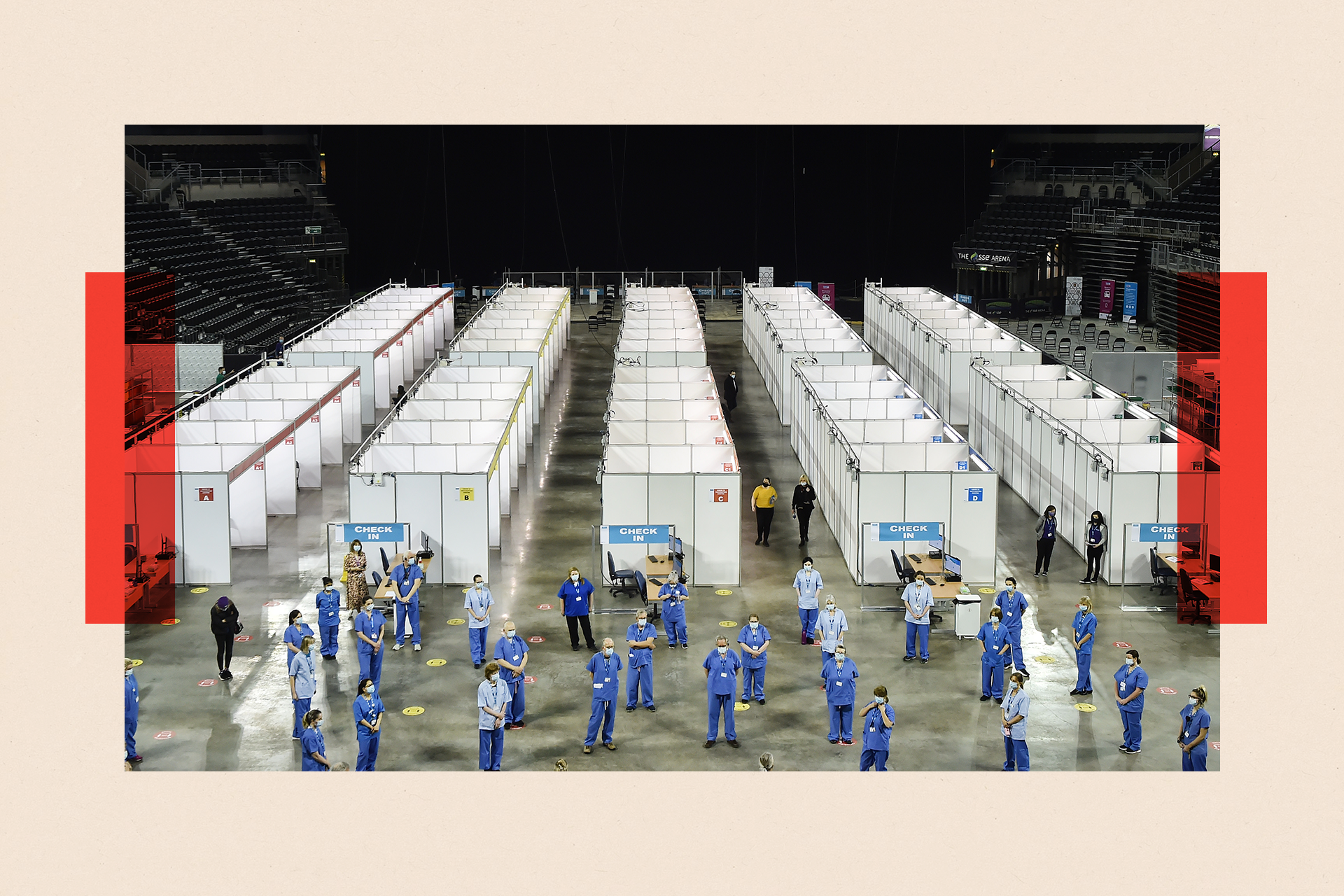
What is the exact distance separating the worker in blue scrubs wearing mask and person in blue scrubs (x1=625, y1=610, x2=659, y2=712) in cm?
199

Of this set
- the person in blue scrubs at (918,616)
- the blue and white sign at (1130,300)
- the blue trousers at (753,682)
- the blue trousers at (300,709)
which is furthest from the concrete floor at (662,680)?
the blue and white sign at (1130,300)

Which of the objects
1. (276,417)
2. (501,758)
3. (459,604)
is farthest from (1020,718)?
(276,417)

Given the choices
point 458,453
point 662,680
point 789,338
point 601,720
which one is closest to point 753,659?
point 662,680

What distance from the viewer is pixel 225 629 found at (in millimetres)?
15570

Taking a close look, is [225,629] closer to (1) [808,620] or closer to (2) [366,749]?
(2) [366,749]

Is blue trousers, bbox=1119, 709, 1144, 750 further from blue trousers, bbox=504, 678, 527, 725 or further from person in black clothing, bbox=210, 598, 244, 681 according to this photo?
person in black clothing, bbox=210, 598, 244, 681

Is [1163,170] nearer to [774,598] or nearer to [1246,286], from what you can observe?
[1246,286]

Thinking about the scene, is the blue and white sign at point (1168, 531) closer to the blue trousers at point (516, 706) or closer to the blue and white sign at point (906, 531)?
the blue and white sign at point (906, 531)

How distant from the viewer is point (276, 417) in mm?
23844

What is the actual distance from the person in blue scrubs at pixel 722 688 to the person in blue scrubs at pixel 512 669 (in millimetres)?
1976

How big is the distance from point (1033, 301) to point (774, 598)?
99.0ft

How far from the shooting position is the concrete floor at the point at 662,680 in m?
13.8

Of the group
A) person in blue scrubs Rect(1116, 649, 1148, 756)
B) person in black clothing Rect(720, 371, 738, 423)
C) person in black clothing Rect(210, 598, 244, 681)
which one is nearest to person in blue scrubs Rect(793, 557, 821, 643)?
person in blue scrubs Rect(1116, 649, 1148, 756)

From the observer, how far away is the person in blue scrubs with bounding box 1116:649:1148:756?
1333 centimetres
